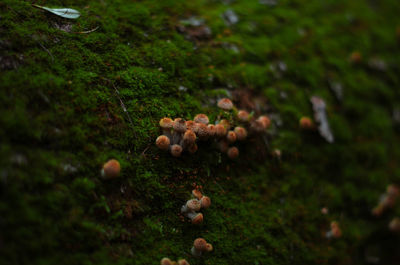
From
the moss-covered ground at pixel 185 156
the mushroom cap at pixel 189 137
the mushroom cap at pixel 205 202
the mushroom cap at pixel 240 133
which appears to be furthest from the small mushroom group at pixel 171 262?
the mushroom cap at pixel 240 133

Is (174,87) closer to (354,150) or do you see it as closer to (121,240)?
(121,240)

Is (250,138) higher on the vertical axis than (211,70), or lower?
lower

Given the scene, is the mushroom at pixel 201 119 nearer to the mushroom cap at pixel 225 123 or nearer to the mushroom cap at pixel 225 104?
the mushroom cap at pixel 225 123

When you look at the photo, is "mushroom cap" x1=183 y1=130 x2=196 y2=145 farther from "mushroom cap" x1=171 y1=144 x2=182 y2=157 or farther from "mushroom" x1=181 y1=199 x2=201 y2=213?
"mushroom" x1=181 y1=199 x2=201 y2=213

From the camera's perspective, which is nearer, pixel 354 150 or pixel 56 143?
pixel 56 143

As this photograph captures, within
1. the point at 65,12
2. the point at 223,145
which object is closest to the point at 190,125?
the point at 223,145

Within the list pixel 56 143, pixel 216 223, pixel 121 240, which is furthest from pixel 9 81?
pixel 216 223

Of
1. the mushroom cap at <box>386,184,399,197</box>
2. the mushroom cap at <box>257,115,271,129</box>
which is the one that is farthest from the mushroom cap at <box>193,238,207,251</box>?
the mushroom cap at <box>386,184,399,197</box>
